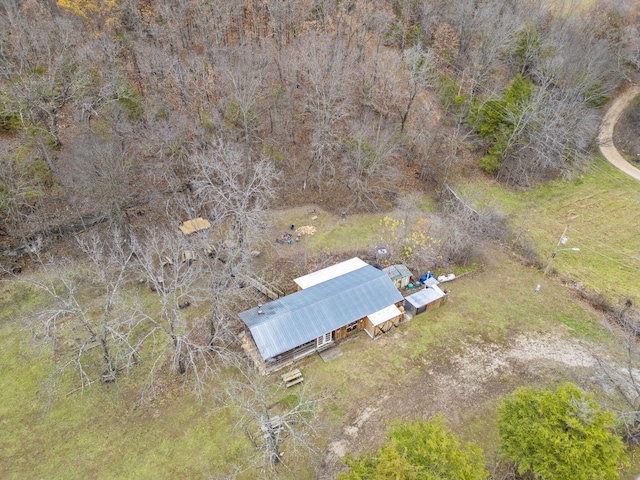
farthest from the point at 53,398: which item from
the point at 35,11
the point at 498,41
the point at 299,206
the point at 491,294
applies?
the point at 498,41

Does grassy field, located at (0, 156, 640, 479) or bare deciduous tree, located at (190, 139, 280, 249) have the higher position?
bare deciduous tree, located at (190, 139, 280, 249)

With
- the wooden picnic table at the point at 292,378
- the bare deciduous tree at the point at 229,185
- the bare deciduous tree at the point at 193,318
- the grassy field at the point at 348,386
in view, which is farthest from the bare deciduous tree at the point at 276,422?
the bare deciduous tree at the point at 229,185

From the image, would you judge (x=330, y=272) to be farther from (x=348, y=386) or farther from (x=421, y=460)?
(x=421, y=460)

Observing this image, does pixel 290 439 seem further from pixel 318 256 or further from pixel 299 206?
pixel 299 206

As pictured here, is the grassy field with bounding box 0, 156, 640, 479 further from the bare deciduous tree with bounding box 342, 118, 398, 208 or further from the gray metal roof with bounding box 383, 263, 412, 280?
the bare deciduous tree with bounding box 342, 118, 398, 208

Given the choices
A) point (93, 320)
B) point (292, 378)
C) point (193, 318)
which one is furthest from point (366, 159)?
point (93, 320)

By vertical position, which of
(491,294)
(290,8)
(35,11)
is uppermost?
(290,8)

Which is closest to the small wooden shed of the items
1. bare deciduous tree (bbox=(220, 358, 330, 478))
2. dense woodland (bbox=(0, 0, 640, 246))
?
bare deciduous tree (bbox=(220, 358, 330, 478))
